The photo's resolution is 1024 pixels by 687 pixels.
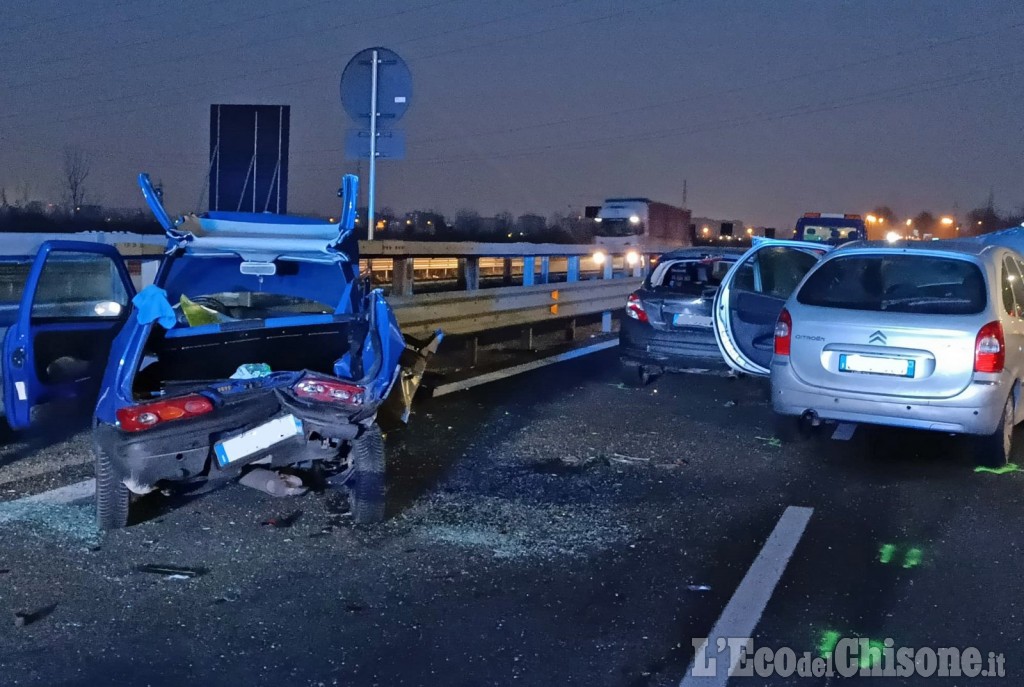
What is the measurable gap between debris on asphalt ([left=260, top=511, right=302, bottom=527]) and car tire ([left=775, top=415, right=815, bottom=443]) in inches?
163

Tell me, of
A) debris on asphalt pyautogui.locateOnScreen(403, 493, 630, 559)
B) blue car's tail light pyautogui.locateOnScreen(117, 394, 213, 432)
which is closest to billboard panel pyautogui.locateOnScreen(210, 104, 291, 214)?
debris on asphalt pyautogui.locateOnScreen(403, 493, 630, 559)

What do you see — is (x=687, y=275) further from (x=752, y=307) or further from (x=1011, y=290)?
(x=1011, y=290)

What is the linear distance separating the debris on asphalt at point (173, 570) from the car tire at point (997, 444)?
17.4ft

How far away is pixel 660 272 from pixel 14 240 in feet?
19.4

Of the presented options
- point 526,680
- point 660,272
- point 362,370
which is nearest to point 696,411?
point 660,272

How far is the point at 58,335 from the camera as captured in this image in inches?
286

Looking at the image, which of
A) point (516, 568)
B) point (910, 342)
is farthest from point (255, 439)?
point (910, 342)

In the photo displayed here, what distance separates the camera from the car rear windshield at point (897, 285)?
24.6 ft

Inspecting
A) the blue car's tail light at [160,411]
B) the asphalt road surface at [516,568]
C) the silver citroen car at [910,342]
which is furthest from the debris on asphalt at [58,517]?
the silver citroen car at [910,342]

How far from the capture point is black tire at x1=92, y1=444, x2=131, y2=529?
18.1 feet

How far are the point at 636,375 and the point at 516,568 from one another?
613 centimetres

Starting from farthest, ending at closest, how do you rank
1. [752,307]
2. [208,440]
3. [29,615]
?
[752,307]
[208,440]
[29,615]

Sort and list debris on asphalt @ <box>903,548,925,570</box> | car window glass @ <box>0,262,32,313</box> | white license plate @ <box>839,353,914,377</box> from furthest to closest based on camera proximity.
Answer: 1. car window glass @ <box>0,262,32,313</box>
2. white license plate @ <box>839,353,914,377</box>
3. debris on asphalt @ <box>903,548,925,570</box>

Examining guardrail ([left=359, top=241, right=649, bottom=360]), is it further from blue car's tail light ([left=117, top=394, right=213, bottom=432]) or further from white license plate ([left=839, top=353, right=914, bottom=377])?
blue car's tail light ([left=117, top=394, right=213, bottom=432])
